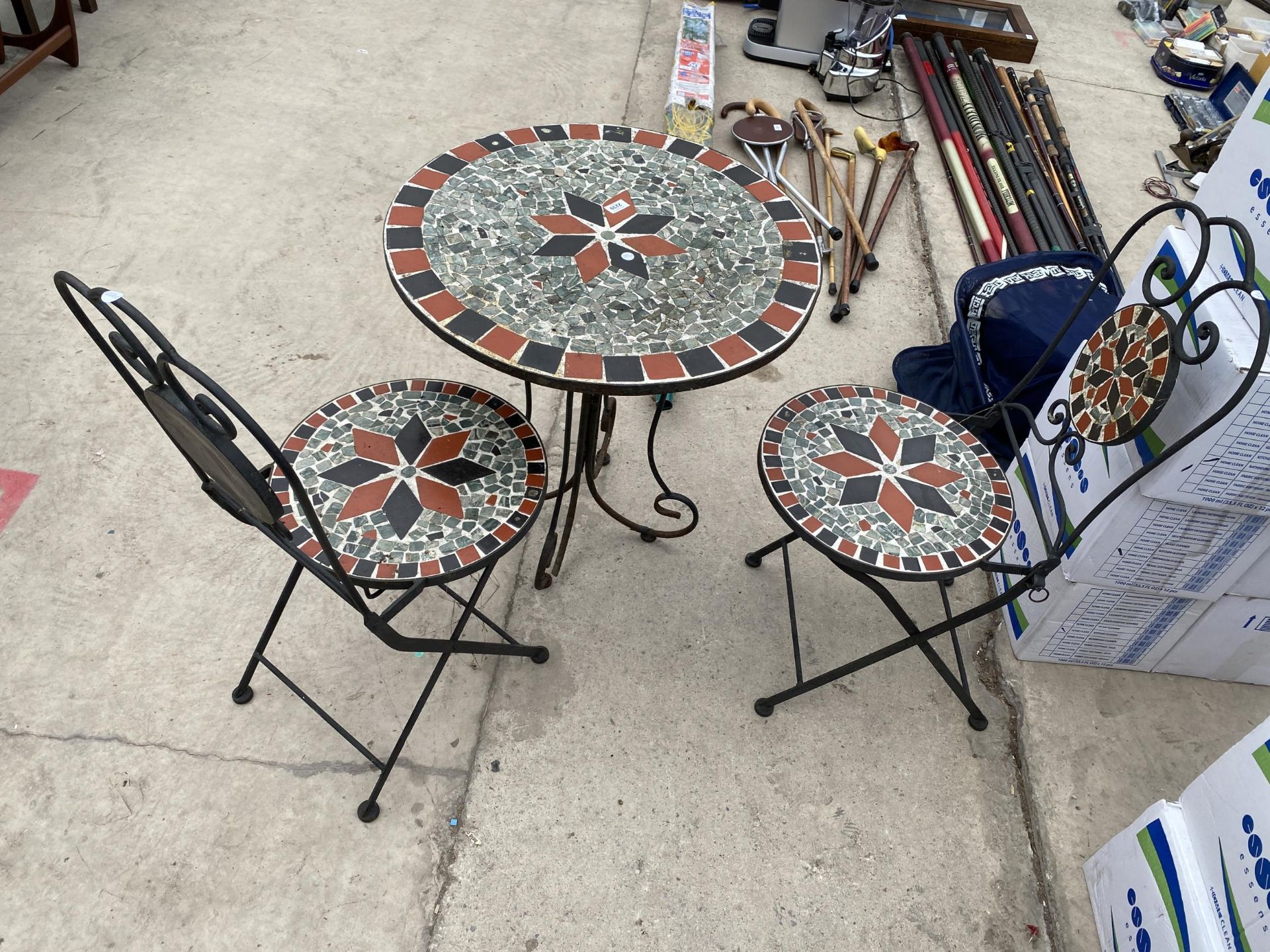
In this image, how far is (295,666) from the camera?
93.2 inches

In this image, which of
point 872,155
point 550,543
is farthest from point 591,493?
point 872,155

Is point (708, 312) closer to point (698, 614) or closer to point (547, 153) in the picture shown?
A: point (547, 153)

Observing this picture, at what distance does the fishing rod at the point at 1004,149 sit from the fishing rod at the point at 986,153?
18 mm

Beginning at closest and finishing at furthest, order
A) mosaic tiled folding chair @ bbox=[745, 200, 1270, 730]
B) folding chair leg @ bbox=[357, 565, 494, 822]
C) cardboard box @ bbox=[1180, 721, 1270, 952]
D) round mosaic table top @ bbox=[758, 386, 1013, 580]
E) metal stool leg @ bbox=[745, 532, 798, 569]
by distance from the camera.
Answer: cardboard box @ bbox=[1180, 721, 1270, 952] < mosaic tiled folding chair @ bbox=[745, 200, 1270, 730] < round mosaic table top @ bbox=[758, 386, 1013, 580] < folding chair leg @ bbox=[357, 565, 494, 822] < metal stool leg @ bbox=[745, 532, 798, 569]

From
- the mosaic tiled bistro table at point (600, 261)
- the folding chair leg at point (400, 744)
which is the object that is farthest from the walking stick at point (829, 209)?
the folding chair leg at point (400, 744)

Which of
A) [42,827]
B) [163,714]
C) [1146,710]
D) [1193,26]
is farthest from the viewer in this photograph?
[1193,26]

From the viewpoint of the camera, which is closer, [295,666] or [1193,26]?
[295,666]

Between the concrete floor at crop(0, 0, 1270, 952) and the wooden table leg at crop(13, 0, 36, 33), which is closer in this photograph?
the concrete floor at crop(0, 0, 1270, 952)

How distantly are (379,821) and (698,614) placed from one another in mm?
1039

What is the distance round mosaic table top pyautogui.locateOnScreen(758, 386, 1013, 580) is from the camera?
1.96 m

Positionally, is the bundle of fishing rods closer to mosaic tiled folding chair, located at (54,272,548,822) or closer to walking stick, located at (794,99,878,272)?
walking stick, located at (794,99,878,272)

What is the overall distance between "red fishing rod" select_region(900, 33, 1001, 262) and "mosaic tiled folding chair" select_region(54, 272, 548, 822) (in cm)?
275

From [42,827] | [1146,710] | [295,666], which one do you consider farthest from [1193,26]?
[42,827]

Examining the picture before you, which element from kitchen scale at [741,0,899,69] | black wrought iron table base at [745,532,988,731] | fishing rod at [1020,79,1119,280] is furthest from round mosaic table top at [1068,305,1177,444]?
kitchen scale at [741,0,899,69]
